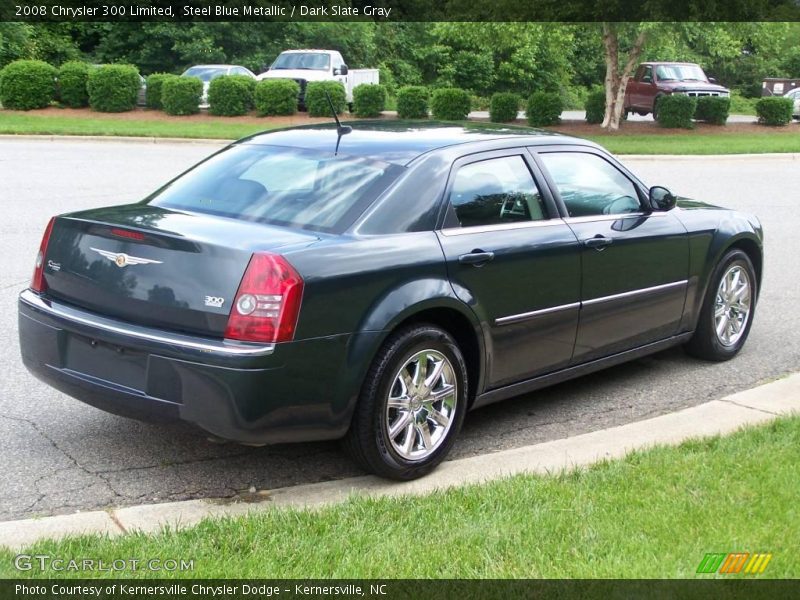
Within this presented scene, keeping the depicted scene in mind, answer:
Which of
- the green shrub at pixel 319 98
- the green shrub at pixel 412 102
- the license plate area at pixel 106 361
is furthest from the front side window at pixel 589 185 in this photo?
the green shrub at pixel 412 102

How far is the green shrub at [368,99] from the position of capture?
99.0ft

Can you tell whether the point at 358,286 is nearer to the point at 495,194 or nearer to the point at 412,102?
the point at 495,194

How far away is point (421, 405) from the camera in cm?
482

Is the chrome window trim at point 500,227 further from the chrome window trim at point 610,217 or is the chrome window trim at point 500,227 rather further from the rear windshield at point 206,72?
the rear windshield at point 206,72

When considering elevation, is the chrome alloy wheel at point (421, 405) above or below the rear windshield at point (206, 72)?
below

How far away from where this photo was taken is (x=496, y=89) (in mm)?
52531

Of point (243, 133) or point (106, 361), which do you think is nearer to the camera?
point (106, 361)

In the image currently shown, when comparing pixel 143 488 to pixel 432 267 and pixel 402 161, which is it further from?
pixel 402 161

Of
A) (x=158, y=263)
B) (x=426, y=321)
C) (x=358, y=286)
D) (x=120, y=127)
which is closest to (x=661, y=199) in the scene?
(x=426, y=321)

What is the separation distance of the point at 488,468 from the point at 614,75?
26071 millimetres

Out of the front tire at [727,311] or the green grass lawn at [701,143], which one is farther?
the green grass lawn at [701,143]

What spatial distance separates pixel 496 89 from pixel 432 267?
4911cm

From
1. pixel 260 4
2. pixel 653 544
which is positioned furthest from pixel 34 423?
pixel 260 4

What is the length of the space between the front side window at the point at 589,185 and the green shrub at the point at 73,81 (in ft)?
87.0
